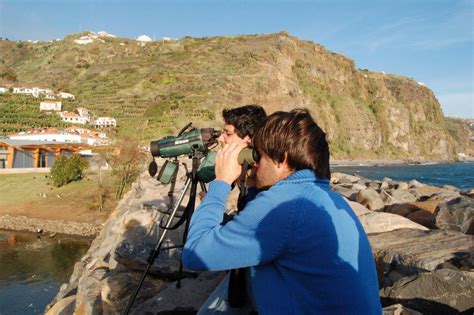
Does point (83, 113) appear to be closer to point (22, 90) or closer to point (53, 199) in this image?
point (22, 90)

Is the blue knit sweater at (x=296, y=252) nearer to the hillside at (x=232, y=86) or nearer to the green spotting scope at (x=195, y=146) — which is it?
the green spotting scope at (x=195, y=146)

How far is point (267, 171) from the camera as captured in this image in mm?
1541

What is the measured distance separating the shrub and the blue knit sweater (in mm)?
25290

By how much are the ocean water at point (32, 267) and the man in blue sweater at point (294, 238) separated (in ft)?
34.9

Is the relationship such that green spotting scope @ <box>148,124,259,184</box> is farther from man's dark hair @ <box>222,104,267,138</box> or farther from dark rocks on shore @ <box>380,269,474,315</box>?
dark rocks on shore @ <box>380,269,474,315</box>

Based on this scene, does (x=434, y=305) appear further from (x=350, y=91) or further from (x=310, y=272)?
(x=350, y=91)

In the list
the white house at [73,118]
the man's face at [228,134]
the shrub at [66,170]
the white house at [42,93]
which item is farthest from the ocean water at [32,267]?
the white house at [42,93]

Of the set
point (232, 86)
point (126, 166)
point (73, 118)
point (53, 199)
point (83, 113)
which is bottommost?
point (53, 199)

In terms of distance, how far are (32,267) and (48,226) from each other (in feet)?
17.6

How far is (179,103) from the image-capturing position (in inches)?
1940

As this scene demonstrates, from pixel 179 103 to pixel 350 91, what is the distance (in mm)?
44828

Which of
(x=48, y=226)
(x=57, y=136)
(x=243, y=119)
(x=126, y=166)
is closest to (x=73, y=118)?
(x=57, y=136)

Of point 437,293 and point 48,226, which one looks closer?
point 437,293

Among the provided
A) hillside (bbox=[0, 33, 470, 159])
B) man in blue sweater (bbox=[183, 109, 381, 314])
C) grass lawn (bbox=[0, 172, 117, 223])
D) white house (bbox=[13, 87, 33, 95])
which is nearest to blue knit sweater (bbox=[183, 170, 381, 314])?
man in blue sweater (bbox=[183, 109, 381, 314])
